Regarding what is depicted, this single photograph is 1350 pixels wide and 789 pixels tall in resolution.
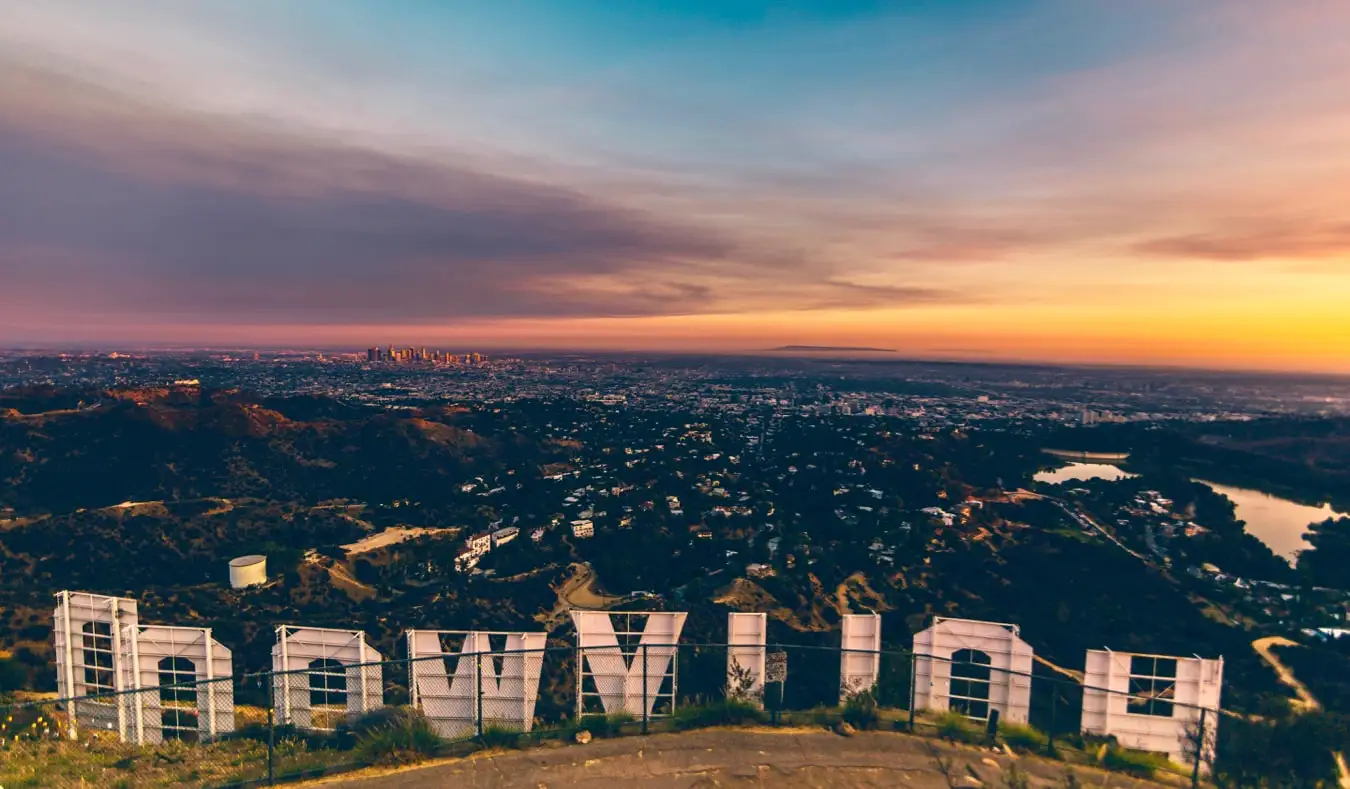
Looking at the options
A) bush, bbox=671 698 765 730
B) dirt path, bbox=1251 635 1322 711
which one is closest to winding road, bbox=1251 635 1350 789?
dirt path, bbox=1251 635 1322 711

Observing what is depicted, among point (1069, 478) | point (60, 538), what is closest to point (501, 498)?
point (60, 538)

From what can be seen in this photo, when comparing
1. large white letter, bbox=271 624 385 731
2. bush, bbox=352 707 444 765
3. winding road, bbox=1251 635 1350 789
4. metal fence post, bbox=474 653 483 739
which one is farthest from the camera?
winding road, bbox=1251 635 1350 789

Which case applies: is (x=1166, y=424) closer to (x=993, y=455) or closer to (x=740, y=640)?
(x=993, y=455)

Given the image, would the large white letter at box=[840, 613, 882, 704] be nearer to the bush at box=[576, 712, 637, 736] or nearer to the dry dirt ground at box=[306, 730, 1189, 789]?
the dry dirt ground at box=[306, 730, 1189, 789]

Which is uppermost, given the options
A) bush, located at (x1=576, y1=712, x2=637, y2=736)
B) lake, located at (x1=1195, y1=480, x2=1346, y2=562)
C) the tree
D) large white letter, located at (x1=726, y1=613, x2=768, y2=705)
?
large white letter, located at (x1=726, y1=613, x2=768, y2=705)

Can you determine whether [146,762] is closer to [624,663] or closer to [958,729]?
[624,663]

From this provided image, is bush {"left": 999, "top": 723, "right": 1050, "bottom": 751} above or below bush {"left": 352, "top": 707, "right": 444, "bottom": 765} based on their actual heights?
below

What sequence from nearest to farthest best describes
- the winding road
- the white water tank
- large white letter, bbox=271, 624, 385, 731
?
1. large white letter, bbox=271, 624, 385, 731
2. the winding road
3. the white water tank

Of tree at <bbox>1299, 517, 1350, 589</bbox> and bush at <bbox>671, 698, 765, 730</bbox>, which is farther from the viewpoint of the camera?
tree at <bbox>1299, 517, 1350, 589</bbox>
